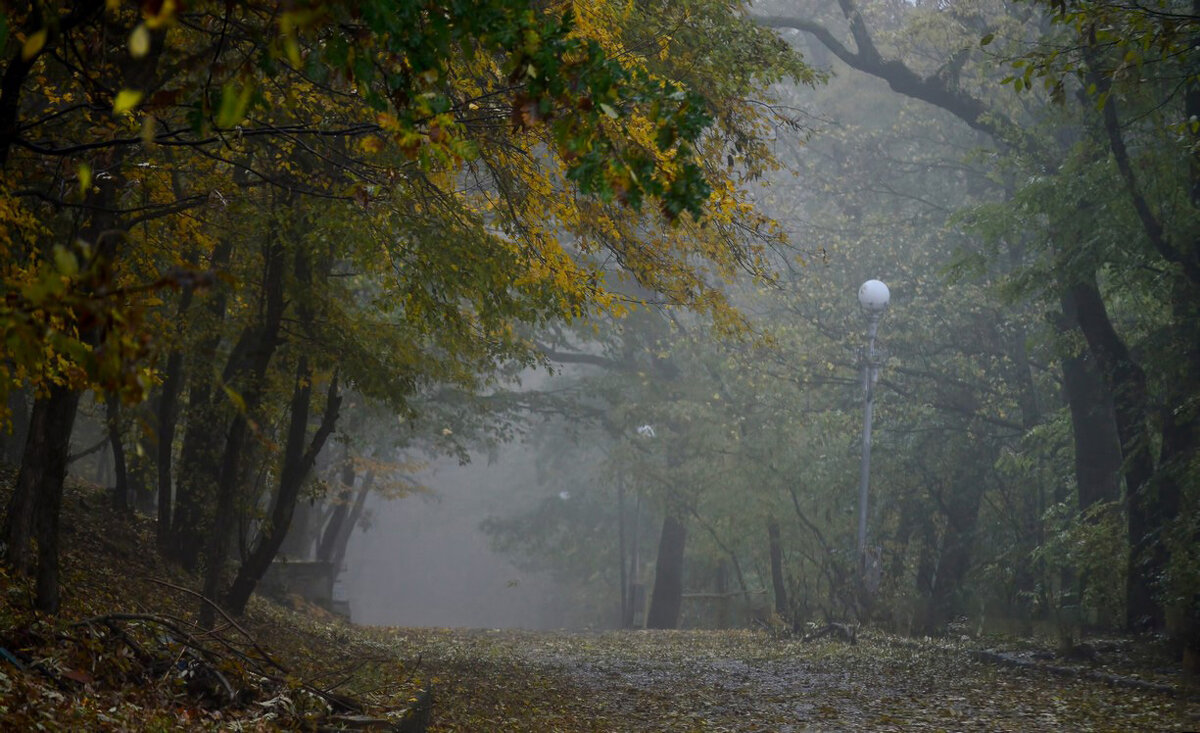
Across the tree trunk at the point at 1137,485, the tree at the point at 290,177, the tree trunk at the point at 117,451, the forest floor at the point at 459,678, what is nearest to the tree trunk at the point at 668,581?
the forest floor at the point at 459,678

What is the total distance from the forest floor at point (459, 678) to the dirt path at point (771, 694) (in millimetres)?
35

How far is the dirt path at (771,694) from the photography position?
322 inches

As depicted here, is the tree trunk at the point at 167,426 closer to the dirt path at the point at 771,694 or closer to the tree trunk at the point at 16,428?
the tree trunk at the point at 16,428

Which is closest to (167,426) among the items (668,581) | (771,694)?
(771,694)

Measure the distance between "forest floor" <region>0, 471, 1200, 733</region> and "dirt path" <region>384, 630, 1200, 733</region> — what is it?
0.12ft

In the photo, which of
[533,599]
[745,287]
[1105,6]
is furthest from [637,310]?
[533,599]

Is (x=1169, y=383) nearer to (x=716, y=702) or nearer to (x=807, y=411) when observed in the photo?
(x=716, y=702)

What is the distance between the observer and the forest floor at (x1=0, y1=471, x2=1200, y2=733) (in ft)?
17.4

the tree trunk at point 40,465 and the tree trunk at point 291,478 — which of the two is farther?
the tree trunk at point 291,478

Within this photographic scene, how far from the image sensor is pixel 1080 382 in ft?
52.7

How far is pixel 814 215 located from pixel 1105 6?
2274 centimetres

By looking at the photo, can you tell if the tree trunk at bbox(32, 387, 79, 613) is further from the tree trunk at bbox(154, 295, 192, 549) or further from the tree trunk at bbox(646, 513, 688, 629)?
the tree trunk at bbox(646, 513, 688, 629)

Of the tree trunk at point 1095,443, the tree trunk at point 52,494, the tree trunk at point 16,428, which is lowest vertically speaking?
the tree trunk at point 52,494

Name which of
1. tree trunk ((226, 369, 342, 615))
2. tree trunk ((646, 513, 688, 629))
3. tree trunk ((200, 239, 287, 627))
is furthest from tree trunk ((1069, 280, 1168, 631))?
tree trunk ((646, 513, 688, 629))
